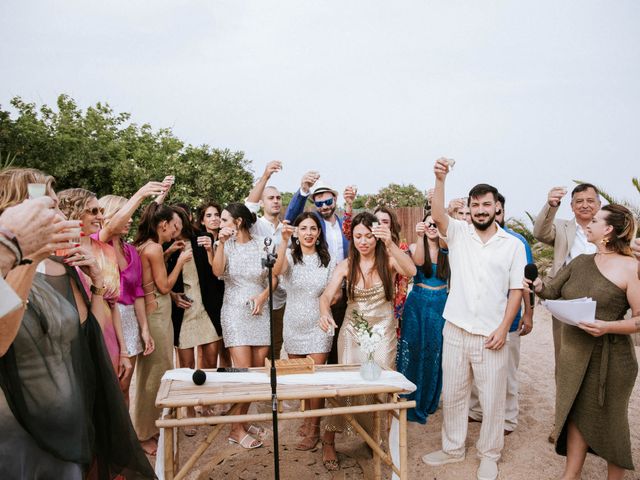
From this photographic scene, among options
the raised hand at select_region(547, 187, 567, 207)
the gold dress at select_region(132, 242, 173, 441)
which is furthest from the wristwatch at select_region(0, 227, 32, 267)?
the raised hand at select_region(547, 187, 567, 207)

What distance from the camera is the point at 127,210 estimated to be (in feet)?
12.0

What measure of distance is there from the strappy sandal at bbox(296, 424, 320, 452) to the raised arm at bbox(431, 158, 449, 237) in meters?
2.24

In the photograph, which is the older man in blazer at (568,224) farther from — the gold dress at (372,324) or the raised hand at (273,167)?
the raised hand at (273,167)

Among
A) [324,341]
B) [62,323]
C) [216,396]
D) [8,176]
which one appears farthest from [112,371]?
[324,341]

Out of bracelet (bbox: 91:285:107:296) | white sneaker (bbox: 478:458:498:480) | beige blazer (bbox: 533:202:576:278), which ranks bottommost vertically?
white sneaker (bbox: 478:458:498:480)

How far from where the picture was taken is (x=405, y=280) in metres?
5.09

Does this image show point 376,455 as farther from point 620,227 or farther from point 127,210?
point 127,210

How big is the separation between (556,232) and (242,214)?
126 inches

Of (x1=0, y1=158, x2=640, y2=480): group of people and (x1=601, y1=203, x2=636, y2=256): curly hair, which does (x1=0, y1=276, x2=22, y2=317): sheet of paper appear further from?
(x1=601, y1=203, x2=636, y2=256): curly hair

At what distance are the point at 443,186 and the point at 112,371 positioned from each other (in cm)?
281

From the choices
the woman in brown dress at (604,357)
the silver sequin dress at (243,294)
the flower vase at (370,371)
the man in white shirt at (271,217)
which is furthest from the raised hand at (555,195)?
the silver sequin dress at (243,294)

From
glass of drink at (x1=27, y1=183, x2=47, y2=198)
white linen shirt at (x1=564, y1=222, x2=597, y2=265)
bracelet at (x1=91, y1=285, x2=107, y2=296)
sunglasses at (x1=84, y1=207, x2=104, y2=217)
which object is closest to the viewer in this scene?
glass of drink at (x1=27, y1=183, x2=47, y2=198)

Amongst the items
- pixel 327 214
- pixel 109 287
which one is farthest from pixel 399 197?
pixel 109 287

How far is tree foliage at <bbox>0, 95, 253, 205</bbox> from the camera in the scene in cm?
1440
